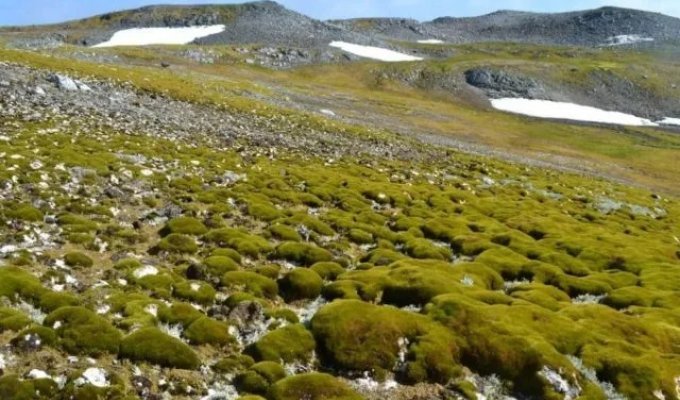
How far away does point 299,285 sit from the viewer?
19.6 metres

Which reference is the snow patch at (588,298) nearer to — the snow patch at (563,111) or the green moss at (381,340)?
the green moss at (381,340)

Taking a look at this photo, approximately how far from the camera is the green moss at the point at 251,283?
18.8 m

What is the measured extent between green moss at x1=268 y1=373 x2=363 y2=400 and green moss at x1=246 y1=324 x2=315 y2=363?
51.1 inches

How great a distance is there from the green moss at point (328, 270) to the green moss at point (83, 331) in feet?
28.3

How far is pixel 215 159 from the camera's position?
38562mm

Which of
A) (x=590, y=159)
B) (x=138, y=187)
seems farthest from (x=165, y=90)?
(x=590, y=159)

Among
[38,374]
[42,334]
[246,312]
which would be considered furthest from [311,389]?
[42,334]

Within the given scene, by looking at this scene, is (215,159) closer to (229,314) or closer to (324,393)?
(229,314)

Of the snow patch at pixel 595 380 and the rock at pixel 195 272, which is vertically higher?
the rock at pixel 195 272

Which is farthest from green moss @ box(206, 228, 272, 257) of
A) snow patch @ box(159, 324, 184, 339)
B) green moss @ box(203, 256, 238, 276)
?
snow patch @ box(159, 324, 184, 339)

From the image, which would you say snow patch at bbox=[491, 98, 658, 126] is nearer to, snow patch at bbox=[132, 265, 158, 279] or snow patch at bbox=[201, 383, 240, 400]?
snow patch at bbox=[132, 265, 158, 279]

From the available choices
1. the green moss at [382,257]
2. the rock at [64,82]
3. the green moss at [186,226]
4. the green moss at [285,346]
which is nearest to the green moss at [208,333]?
the green moss at [285,346]

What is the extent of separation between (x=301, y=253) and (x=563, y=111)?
16624 centimetres

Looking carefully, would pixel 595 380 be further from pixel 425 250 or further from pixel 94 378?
pixel 94 378
